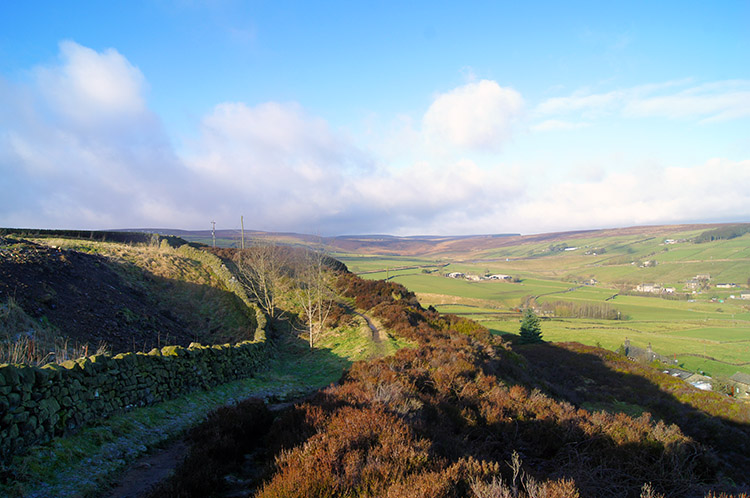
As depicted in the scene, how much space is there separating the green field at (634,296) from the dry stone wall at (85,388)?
185ft

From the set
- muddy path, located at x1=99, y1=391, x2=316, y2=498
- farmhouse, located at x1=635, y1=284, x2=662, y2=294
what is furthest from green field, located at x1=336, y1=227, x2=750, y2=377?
muddy path, located at x1=99, y1=391, x2=316, y2=498

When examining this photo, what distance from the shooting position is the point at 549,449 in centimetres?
723

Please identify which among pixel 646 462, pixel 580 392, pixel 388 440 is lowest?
pixel 580 392

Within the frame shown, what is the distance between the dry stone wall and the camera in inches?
211

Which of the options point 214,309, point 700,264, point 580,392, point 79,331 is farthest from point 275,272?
point 700,264

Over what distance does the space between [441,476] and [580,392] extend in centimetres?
1923

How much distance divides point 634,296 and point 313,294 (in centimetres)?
11892

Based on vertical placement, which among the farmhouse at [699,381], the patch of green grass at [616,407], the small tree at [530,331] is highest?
the patch of green grass at [616,407]

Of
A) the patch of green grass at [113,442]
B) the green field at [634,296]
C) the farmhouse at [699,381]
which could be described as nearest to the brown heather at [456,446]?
the patch of green grass at [113,442]

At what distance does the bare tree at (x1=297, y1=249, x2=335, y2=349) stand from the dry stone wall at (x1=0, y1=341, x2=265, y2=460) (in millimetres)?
9753

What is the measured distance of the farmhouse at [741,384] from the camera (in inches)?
1502

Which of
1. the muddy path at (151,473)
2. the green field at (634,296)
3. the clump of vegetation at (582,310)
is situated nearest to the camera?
the muddy path at (151,473)

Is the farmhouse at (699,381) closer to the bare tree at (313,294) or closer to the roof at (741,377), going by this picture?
the roof at (741,377)

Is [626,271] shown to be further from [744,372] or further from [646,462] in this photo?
[646,462]
